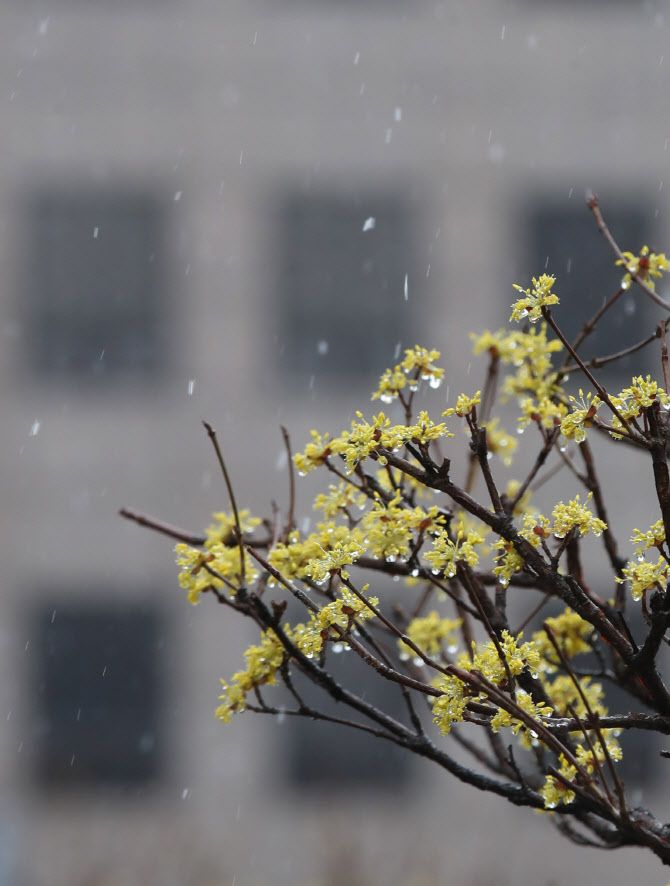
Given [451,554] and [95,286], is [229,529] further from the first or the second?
[95,286]

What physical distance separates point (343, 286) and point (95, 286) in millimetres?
2922

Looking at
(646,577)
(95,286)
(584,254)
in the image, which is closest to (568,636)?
(646,577)

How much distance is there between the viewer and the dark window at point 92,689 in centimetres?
1136

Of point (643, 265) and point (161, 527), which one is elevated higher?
point (643, 265)

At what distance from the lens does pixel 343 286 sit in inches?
472

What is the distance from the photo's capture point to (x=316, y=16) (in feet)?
39.5

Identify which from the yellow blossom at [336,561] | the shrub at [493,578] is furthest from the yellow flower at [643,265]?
the yellow blossom at [336,561]

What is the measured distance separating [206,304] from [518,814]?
21.9 ft

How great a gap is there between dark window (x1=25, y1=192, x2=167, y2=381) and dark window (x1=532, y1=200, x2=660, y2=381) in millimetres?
4449

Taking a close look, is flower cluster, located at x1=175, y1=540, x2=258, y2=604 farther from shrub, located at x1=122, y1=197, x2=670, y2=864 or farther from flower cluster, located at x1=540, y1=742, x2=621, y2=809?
flower cluster, located at x1=540, y1=742, x2=621, y2=809

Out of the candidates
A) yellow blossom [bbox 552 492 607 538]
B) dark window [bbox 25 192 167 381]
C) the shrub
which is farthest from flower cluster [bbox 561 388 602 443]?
dark window [bbox 25 192 167 381]

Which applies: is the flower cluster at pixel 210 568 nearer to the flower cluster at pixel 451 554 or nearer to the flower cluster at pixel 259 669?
the flower cluster at pixel 259 669

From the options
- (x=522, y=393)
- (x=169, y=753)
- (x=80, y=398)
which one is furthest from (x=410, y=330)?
(x=522, y=393)

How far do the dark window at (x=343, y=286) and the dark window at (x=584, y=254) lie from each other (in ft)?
5.09
